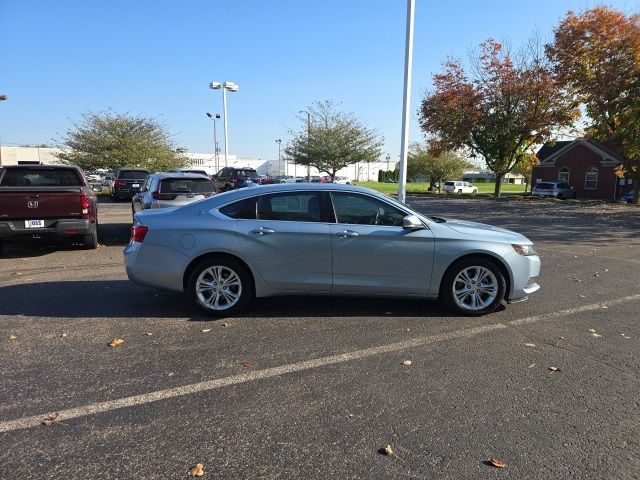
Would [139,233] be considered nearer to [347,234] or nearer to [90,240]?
[347,234]

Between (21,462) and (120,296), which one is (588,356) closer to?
(21,462)

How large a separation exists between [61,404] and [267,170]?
104127mm

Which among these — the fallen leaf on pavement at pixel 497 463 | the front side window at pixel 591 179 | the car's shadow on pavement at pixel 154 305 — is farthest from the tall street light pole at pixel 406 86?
the front side window at pixel 591 179

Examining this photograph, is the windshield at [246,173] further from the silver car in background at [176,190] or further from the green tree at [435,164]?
the green tree at [435,164]

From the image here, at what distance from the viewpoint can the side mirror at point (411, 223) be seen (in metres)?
5.60

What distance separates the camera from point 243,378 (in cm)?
404

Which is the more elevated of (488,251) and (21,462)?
(488,251)

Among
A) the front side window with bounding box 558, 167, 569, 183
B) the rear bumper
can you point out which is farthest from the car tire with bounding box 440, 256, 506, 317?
the front side window with bounding box 558, 167, 569, 183

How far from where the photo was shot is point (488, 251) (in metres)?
5.66

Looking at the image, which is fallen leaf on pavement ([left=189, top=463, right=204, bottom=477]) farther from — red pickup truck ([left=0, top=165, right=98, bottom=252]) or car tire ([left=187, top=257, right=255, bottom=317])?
red pickup truck ([left=0, top=165, right=98, bottom=252])

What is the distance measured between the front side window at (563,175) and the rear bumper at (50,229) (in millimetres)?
47230

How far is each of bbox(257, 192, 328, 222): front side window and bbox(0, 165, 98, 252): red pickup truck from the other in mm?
5220

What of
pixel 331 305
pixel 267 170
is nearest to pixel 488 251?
pixel 331 305

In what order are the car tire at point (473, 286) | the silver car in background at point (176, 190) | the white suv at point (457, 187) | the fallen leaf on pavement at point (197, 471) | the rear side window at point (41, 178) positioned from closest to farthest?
1. the fallen leaf on pavement at point (197, 471)
2. the car tire at point (473, 286)
3. the rear side window at point (41, 178)
4. the silver car in background at point (176, 190)
5. the white suv at point (457, 187)
